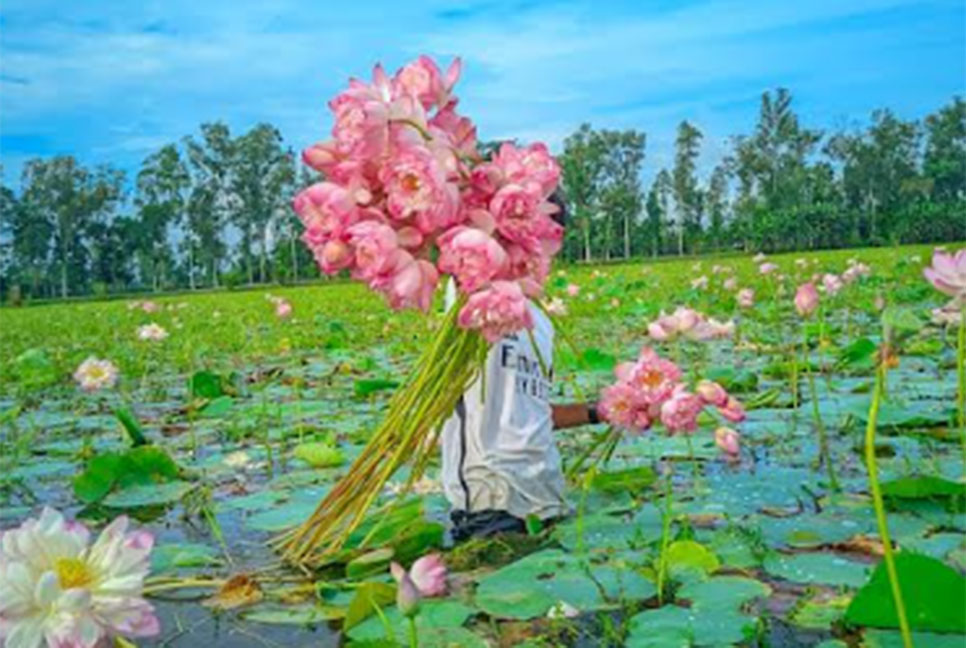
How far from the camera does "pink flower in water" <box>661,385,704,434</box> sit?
1843mm

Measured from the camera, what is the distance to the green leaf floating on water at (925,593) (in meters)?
1.37

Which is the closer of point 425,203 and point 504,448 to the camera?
point 425,203

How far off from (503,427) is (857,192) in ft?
183

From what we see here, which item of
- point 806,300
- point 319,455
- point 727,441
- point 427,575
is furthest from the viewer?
point 319,455

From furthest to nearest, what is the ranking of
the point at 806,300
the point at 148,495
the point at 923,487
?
1. the point at 148,495
2. the point at 806,300
3. the point at 923,487

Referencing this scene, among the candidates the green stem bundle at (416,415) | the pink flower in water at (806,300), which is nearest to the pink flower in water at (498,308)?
the green stem bundle at (416,415)

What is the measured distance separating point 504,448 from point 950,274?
1.13 metres

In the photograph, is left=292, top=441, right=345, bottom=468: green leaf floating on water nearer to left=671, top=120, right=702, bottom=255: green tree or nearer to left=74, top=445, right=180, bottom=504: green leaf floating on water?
left=74, top=445, right=180, bottom=504: green leaf floating on water

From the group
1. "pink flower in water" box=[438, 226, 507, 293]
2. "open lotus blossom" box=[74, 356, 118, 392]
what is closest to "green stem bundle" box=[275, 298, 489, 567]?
"pink flower in water" box=[438, 226, 507, 293]

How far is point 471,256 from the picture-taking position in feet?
3.91

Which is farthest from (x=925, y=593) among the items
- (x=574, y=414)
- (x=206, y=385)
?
(x=206, y=385)

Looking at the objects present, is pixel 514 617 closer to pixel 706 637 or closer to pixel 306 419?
pixel 706 637

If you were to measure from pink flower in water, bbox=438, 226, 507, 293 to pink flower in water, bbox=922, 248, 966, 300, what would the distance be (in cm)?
71

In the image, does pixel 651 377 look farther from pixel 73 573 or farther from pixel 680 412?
pixel 73 573
